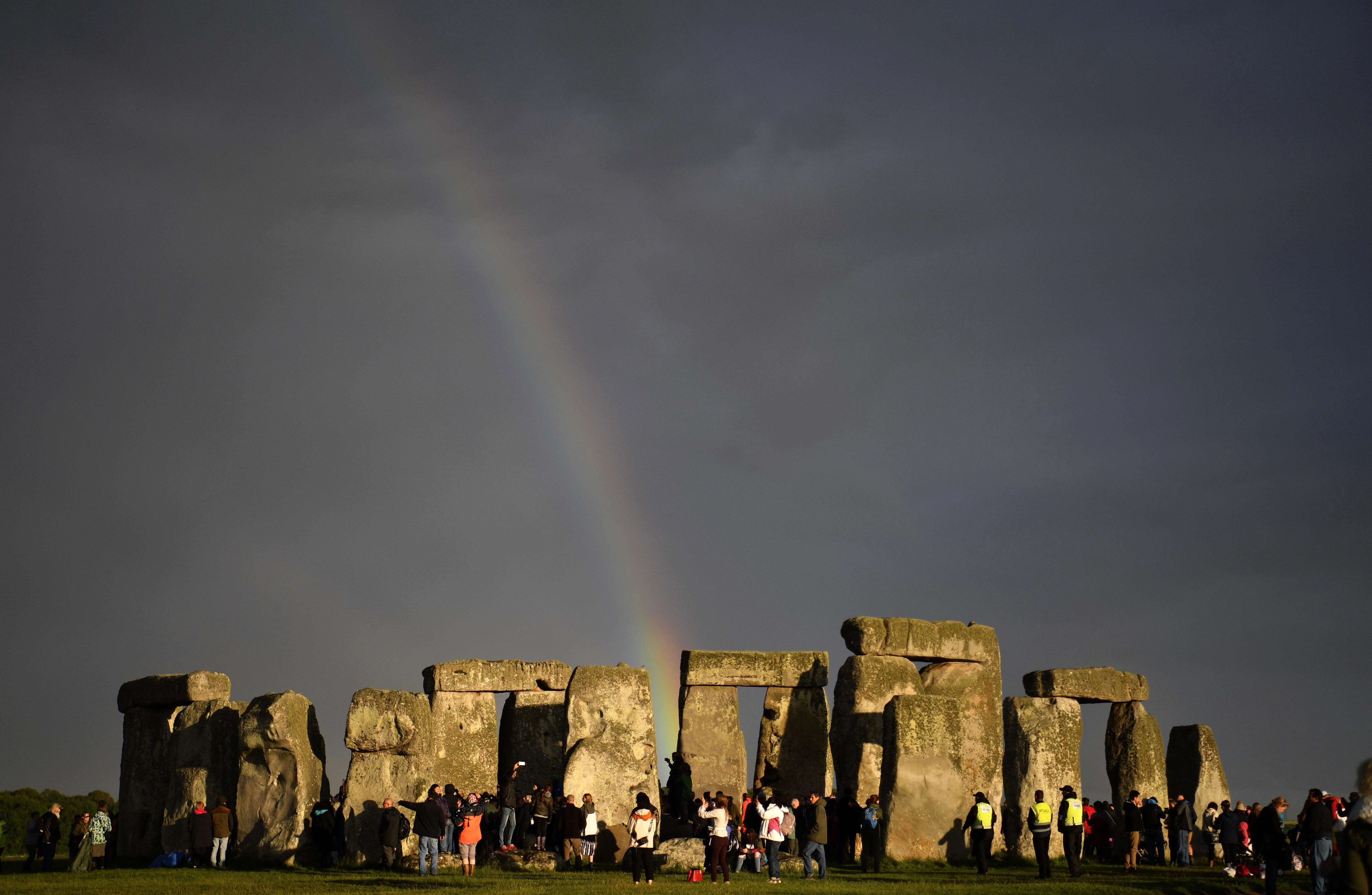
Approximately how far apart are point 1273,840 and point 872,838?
6.19 meters

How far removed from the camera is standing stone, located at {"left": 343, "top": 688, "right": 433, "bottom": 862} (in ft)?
68.4

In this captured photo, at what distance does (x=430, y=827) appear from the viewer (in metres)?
18.6

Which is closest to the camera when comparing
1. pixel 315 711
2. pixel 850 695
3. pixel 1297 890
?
pixel 1297 890

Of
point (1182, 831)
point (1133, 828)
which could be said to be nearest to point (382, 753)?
point (1133, 828)

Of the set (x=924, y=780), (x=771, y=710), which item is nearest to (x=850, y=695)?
(x=771, y=710)

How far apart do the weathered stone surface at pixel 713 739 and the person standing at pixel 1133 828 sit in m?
7.13

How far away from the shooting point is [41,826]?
74.1 feet

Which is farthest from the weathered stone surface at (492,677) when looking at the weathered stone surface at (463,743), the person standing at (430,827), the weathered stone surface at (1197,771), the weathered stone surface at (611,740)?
the weathered stone surface at (1197,771)

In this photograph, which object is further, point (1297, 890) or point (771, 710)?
point (771, 710)

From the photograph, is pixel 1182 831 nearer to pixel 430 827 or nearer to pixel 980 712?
pixel 980 712

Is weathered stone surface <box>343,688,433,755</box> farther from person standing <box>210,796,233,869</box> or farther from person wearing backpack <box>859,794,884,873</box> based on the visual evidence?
person wearing backpack <box>859,794,884,873</box>

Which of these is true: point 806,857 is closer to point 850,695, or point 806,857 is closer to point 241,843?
point 850,695

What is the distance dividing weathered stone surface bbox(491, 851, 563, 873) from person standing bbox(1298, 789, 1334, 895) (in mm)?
9881

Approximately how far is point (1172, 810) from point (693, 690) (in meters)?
8.75
